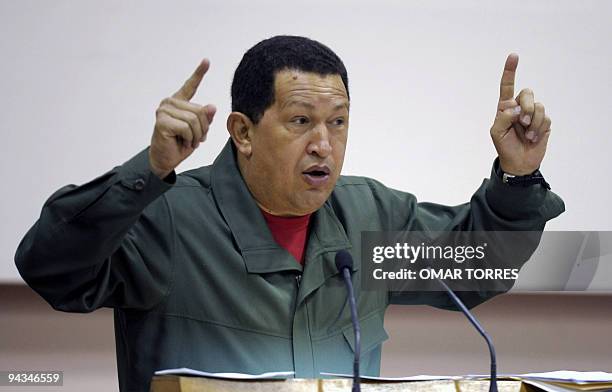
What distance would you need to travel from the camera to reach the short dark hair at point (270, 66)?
1.94 meters

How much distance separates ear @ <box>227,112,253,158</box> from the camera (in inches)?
78.3

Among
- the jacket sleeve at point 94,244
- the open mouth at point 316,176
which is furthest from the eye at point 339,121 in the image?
the jacket sleeve at point 94,244

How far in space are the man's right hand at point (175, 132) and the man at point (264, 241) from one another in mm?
226

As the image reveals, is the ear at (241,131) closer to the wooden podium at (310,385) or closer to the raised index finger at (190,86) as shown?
the raised index finger at (190,86)

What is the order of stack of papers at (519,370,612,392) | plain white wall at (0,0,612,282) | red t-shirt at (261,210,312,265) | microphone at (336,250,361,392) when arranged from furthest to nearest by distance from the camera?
plain white wall at (0,0,612,282) → red t-shirt at (261,210,312,265) → stack of papers at (519,370,612,392) → microphone at (336,250,361,392)

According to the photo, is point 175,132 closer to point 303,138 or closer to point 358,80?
point 303,138

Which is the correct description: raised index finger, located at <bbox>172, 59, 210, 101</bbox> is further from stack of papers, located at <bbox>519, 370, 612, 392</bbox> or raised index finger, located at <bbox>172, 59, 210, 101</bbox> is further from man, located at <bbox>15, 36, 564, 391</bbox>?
stack of papers, located at <bbox>519, 370, 612, 392</bbox>

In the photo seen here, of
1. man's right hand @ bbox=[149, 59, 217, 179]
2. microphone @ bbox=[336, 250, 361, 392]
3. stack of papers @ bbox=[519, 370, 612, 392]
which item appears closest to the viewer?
microphone @ bbox=[336, 250, 361, 392]

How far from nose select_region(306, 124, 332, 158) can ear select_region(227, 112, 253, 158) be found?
15cm

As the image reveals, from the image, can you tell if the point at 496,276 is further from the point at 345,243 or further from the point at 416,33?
the point at 416,33

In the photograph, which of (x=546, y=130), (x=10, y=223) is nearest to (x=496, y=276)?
(x=546, y=130)

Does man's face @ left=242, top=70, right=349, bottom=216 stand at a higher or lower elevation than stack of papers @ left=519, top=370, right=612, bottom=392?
higher

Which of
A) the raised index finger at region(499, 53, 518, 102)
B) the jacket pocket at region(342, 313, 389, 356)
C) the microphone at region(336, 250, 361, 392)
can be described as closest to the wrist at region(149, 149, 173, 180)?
the microphone at region(336, 250, 361, 392)

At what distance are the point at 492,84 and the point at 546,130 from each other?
856 millimetres
